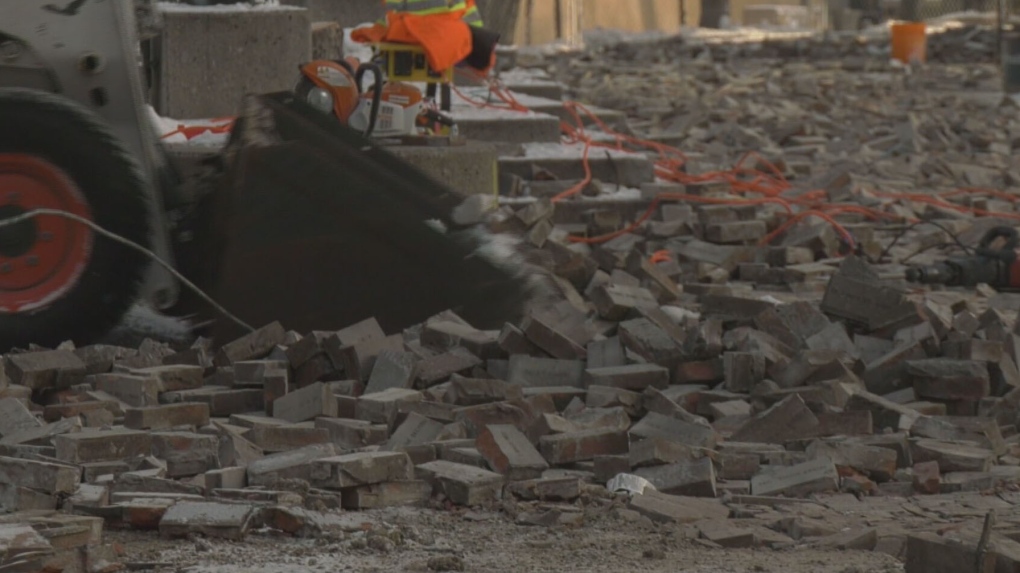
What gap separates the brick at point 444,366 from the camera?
537cm

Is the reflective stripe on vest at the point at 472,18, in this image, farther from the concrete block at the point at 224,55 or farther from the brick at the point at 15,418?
the brick at the point at 15,418

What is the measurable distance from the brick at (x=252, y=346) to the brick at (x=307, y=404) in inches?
19.4

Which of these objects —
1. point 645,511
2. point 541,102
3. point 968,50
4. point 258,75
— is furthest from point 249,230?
point 968,50

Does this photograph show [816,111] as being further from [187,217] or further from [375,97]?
[187,217]

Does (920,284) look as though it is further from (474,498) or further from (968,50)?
(968,50)

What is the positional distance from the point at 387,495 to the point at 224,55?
5345 mm

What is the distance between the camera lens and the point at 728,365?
544cm

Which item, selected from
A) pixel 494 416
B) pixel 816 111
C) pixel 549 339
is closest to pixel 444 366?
pixel 549 339

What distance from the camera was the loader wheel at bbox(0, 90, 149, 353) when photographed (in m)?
5.40

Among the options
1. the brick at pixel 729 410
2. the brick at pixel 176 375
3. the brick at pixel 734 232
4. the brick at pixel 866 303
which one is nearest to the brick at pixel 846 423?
the brick at pixel 729 410

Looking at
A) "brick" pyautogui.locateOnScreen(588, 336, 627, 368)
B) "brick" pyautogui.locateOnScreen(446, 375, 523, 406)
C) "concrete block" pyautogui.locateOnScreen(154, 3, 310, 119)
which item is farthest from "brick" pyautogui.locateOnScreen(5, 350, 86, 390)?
"concrete block" pyautogui.locateOnScreen(154, 3, 310, 119)

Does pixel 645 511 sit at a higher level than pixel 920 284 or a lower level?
higher

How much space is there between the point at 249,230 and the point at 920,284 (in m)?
3.66

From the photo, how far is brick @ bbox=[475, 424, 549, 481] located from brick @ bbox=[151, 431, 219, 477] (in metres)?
0.78
